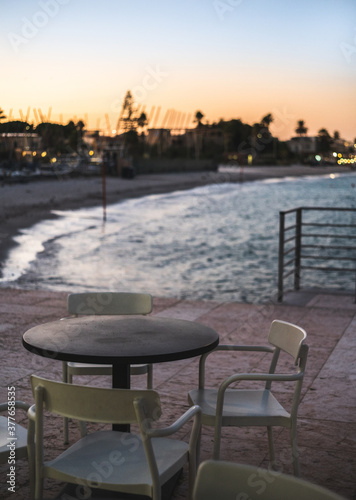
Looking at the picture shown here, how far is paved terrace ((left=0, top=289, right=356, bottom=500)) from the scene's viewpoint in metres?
3.89

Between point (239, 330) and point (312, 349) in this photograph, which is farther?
point (239, 330)

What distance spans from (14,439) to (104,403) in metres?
0.70

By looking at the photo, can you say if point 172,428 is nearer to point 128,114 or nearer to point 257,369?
point 257,369

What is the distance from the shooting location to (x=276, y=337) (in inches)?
148

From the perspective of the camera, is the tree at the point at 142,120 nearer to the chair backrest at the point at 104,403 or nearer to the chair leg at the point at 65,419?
the chair leg at the point at 65,419

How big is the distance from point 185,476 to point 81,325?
96 centimetres

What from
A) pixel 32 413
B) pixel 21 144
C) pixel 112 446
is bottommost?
pixel 112 446

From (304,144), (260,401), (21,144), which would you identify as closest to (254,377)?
(260,401)

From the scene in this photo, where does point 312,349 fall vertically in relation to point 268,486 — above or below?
below

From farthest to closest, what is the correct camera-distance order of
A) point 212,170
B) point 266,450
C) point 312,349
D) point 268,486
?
point 212,170 < point 312,349 < point 266,450 < point 268,486

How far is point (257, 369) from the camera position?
18.8 feet

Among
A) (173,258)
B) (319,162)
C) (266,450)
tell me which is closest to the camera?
(266,450)

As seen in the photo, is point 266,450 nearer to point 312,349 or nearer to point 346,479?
point 346,479

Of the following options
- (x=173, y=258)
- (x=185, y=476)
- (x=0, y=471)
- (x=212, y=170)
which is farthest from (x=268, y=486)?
(x=212, y=170)
